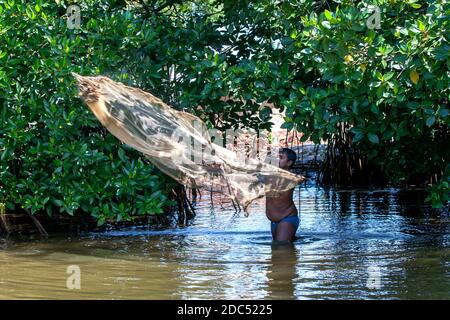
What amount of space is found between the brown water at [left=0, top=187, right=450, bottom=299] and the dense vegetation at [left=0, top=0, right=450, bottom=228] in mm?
499

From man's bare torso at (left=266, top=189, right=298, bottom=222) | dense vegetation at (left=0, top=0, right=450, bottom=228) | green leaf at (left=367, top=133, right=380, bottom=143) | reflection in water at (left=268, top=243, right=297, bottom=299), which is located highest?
dense vegetation at (left=0, top=0, right=450, bottom=228)

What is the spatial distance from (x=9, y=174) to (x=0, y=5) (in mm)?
1581

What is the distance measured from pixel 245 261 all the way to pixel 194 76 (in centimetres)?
188

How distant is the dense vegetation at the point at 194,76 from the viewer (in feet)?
23.6

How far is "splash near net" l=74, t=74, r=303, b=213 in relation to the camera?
291 inches

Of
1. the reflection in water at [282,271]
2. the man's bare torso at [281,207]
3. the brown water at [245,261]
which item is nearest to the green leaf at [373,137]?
the brown water at [245,261]

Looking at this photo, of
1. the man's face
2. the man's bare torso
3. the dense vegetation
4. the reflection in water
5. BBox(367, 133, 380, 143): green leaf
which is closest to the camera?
the reflection in water

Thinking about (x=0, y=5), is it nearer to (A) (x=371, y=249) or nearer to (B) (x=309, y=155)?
(A) (x=371, y=249)

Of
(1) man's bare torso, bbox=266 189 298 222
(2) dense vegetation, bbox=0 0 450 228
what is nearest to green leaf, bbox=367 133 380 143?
(2) dense vegetation, bbox=0 0 450 228

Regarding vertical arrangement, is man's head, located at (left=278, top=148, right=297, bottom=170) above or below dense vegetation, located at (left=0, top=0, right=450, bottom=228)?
below

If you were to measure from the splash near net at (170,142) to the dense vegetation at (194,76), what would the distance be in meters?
0.72

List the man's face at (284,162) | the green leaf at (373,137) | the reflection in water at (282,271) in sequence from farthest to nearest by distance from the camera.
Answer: the man's face at (284,162) → the green leaf at (373,137) → the reflection in water at (282,271)

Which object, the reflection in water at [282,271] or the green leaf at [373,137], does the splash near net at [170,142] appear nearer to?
the reflection in water at [282,271]

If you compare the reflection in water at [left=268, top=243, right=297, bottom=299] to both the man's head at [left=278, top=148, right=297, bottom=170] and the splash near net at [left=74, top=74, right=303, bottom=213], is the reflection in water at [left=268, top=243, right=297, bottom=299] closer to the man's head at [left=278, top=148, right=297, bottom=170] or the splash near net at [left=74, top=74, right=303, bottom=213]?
the splash near net at [left=74, top=74, right=303, bottom=213]
